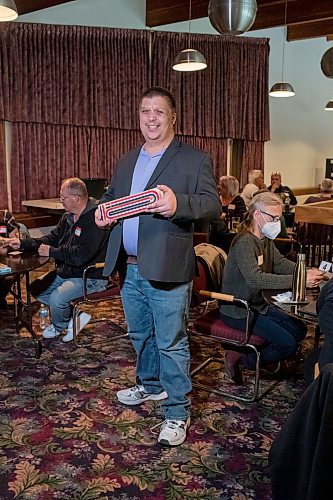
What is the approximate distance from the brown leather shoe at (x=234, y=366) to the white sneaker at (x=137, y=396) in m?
0.46

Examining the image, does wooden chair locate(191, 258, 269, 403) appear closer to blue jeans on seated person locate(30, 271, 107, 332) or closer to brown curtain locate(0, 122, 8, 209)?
blue jeans on seated person locate(30, 271, 107, 332)

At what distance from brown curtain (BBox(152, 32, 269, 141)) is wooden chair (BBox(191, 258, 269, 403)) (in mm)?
4797

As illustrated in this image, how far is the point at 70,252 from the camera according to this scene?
3.51m

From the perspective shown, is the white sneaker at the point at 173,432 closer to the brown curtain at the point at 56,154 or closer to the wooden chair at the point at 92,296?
the wooden chair at the point at 92,296

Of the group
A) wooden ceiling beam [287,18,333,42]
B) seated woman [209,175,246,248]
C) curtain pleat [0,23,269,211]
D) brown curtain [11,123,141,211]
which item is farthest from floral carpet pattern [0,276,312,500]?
wooden ceiling beam [287,18,333,42]

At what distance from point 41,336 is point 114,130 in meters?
3.85

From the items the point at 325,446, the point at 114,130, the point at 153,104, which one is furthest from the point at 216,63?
the point at 325,446

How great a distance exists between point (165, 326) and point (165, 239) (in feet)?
1.32

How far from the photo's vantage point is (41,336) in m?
3.87

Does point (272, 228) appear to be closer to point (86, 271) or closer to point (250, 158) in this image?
point (86, 271)

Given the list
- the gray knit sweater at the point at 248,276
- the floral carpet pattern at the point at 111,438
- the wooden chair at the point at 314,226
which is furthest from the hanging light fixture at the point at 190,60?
the floral carpet pattern at the point at 111,438

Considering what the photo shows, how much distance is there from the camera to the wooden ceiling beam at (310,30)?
7.99 metres

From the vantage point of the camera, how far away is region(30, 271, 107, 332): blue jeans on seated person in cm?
358

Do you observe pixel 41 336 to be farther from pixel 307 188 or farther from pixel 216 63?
pixel 307 188
